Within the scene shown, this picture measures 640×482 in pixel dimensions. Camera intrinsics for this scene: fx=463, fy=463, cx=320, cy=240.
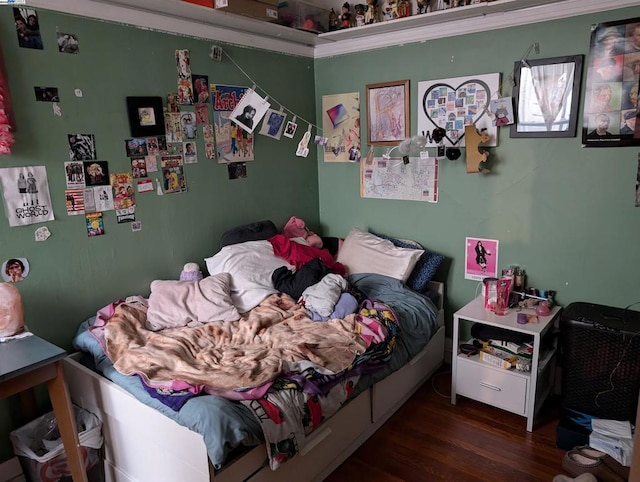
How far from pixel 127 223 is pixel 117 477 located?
122cm

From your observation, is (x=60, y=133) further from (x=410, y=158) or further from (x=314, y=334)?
(x=410, y=158)

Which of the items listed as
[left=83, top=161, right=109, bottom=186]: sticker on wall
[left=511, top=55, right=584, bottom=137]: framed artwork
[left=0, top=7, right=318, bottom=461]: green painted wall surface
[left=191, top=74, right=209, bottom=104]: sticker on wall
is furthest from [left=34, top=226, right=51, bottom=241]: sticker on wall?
[left=511, top=55, right=584, bottom=137]: framed artwork

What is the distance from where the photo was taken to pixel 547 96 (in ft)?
8.36

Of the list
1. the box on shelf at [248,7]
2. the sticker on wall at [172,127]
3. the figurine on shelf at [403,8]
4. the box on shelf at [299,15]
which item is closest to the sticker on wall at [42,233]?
the sticker on wall at [172,127]

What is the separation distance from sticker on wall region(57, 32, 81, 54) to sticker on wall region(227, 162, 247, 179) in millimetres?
1047

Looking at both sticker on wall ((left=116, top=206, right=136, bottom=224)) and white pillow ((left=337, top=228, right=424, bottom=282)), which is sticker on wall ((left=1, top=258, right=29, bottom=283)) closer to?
sticker on wall ((left=116, top=206, right=136, bottom=224))

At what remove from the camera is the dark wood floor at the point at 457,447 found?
84.0 inches

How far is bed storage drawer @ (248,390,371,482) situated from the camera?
1.86 metres

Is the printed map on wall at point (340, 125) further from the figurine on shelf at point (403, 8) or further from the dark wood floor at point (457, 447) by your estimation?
the dark wood floor at point (457, 447)

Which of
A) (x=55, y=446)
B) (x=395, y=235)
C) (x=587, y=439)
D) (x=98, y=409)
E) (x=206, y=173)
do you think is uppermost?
(x=206, y=173)

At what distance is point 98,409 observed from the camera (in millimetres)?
2039

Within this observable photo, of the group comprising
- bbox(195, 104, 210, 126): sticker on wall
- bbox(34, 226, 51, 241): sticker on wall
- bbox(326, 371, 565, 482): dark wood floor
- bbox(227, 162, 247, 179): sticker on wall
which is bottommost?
bbox(326, 371, 565, 482): dark wood floor

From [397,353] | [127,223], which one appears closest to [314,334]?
[397,353]

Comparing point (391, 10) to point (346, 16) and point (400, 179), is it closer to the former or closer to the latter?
point (346, 16)
